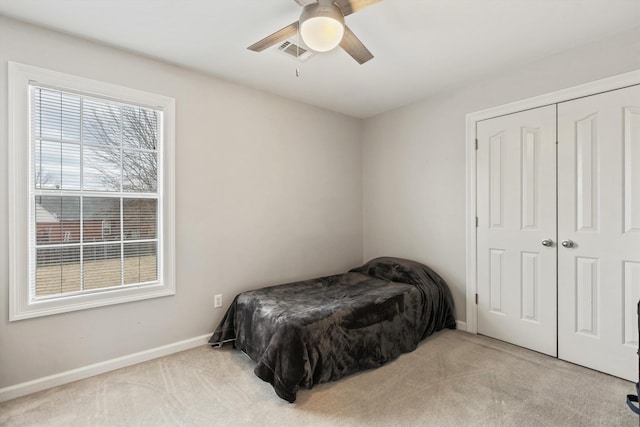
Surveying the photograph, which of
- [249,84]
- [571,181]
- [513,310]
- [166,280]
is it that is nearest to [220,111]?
[249,84]

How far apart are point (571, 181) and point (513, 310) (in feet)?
4.05

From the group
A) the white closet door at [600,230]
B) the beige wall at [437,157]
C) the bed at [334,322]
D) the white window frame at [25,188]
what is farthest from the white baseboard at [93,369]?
the white closet door at [600,230]

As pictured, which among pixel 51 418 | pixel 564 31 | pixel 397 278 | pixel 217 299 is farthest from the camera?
pixel 397 278

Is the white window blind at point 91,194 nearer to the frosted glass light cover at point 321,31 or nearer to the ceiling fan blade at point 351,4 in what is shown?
the frosted glass light cover at point 321,31

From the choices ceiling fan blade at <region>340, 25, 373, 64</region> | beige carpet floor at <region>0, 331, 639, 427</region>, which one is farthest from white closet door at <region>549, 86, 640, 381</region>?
ceiling fan blade at <region>340, 25, 373, 64</region>

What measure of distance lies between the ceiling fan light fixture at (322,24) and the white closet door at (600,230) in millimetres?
2121

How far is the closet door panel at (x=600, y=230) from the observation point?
2.19 meters

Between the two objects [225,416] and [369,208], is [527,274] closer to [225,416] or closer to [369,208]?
[369,208]

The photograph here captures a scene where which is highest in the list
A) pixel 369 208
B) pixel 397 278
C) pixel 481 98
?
pixel 481 98

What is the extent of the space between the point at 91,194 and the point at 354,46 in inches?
87.7

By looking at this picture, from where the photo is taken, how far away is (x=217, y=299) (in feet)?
9.55

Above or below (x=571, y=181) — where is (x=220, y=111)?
above

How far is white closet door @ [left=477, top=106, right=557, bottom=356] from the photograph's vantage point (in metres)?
2.58

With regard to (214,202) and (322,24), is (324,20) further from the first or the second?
(214,202)
